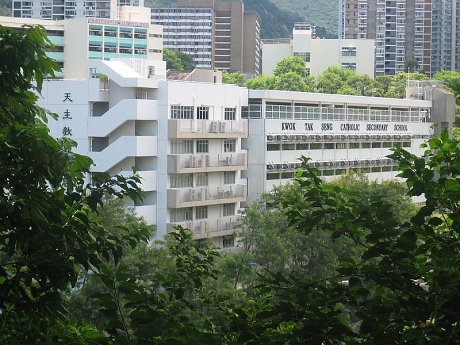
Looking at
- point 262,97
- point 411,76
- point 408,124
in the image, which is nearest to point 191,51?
point 411,76

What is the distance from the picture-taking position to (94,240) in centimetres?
422

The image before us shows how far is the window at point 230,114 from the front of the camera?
86.8 feet

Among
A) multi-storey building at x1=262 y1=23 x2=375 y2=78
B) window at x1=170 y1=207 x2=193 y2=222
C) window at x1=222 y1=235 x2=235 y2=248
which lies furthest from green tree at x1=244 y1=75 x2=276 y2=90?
window at x1=170 y1=207 x2=193 y2=222

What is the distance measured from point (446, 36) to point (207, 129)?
218 ft

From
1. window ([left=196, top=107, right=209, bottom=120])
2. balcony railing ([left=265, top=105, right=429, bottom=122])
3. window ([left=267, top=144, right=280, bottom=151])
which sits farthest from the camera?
balcony railing ([left=265, top=105, right=429, bottom=122])

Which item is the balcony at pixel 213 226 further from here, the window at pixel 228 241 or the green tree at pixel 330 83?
the green tree at pixel 330 83

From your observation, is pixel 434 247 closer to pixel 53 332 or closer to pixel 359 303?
pixel 359 303

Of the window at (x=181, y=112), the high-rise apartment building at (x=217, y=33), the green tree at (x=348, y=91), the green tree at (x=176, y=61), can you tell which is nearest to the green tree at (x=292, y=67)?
the green tree at (x=348, y=91)

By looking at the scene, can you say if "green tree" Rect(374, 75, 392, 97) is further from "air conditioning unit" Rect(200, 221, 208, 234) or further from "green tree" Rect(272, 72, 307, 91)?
"air conditioning unit" Rect(200, 221, 208, 234)

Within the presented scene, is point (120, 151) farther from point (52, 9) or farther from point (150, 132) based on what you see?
point (52, 9)

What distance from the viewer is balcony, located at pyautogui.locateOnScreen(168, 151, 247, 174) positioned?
2403cm

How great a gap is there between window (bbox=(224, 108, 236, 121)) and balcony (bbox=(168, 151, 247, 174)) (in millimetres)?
920

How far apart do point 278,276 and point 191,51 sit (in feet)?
284

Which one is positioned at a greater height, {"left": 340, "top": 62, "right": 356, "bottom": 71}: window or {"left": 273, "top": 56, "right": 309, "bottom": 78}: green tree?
{"left": 340, "top": 62, "right": 356, "bottom": 71}: window
